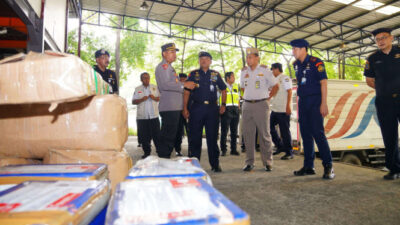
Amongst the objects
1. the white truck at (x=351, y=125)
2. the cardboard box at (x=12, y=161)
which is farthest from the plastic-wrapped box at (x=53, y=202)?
the white truck at (x=351, y=125)

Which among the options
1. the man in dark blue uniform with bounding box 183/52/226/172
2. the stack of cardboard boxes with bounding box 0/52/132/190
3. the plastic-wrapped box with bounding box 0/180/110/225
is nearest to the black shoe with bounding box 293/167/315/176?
the man in dark blue uniform with bounding box 183/52/226/172

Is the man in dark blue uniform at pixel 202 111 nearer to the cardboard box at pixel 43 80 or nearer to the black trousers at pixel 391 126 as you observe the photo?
the black trousers at pixel 391 126

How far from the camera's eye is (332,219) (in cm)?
189

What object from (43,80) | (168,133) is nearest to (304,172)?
(168,133)

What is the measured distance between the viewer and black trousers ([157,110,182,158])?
3.37 meters

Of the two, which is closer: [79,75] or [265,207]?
[79,75]

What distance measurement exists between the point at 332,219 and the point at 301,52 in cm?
236

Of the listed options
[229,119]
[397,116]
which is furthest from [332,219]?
[229,119]

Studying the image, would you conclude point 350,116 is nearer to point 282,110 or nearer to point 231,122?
point 282,110

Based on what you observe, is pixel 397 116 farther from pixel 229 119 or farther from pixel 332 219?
pixel 229 119

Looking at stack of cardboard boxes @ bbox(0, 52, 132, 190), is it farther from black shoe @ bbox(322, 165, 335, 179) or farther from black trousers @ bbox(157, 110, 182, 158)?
black shoe @ bbox(322, 165, 335, 179)

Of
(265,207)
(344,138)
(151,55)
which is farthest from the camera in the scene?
(151,55)

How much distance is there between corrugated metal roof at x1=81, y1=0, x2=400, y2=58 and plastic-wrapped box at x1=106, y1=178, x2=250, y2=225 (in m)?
10.9

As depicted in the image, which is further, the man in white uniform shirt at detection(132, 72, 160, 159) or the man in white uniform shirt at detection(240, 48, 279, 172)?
the man in white uniform shirt at detection(132, 72, 160, 159)
